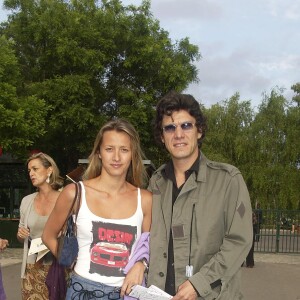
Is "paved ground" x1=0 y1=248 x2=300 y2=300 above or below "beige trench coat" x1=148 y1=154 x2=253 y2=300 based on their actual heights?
below

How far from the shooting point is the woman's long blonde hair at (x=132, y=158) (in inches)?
117

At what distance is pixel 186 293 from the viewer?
2482 mm

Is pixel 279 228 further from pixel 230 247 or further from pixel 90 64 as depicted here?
pixel 230 247

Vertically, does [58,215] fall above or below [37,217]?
above

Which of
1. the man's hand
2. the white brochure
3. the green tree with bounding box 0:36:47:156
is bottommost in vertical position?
the white brochure

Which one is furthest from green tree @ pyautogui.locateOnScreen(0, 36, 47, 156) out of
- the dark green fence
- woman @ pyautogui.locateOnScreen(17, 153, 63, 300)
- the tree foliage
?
the tree foliage

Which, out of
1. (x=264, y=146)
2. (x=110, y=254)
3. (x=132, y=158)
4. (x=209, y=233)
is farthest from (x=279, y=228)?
(x=209, y=233)

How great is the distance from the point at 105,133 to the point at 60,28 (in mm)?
14649

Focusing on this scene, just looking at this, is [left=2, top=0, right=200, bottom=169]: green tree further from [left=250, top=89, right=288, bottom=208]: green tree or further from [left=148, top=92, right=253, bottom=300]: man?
[left=148, top=92, right=253, bottom=300]: man

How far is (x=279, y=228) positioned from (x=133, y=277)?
14.9 m

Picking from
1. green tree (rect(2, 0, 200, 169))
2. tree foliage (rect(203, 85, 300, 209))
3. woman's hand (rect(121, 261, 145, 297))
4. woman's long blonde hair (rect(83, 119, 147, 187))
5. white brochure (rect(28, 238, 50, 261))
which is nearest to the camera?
woman's hand (rect(121, 261, 145, 297))

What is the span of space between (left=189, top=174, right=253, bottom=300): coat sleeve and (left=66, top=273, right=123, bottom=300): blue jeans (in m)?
0.49

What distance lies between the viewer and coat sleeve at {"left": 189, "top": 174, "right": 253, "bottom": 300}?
8.21ft

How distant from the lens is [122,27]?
17531 mm
